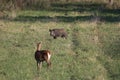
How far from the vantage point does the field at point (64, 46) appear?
15070 millimetres

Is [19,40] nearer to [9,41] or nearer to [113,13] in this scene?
[9,41]

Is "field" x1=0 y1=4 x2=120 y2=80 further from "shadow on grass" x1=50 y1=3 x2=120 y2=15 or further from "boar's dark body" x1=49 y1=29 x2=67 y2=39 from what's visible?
"shadow on grass" x1=50 y1=3 x2=120 y2=15

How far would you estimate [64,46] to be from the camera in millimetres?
19656

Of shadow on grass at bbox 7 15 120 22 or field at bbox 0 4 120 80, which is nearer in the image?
field at bbox 0 4 120 80

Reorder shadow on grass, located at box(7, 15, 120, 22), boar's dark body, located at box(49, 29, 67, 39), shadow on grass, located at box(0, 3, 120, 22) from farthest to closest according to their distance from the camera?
shadow on grass, located at box(0, 3, 120, 22) < shadow on grass, located at box(7, 15, 120, 22) < boar's dark body, located at box(49, 29, 67, 39)

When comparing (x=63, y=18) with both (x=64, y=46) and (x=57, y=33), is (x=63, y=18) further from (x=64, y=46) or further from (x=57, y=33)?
(x=64, y=46)

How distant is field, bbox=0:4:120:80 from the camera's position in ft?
49.4

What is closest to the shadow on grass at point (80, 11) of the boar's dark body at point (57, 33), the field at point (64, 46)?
the field at point (64, 46)

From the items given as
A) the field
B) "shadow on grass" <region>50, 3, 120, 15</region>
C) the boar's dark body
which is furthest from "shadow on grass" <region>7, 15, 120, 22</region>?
the boar's dark body

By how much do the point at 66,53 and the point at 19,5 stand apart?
1663cm

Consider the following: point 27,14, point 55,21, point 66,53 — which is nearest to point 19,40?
point 66,53

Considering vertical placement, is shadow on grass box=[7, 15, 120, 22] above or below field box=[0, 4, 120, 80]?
below

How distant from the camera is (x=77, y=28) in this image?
81.5 ft

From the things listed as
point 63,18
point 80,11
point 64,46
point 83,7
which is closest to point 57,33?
point 64,46
